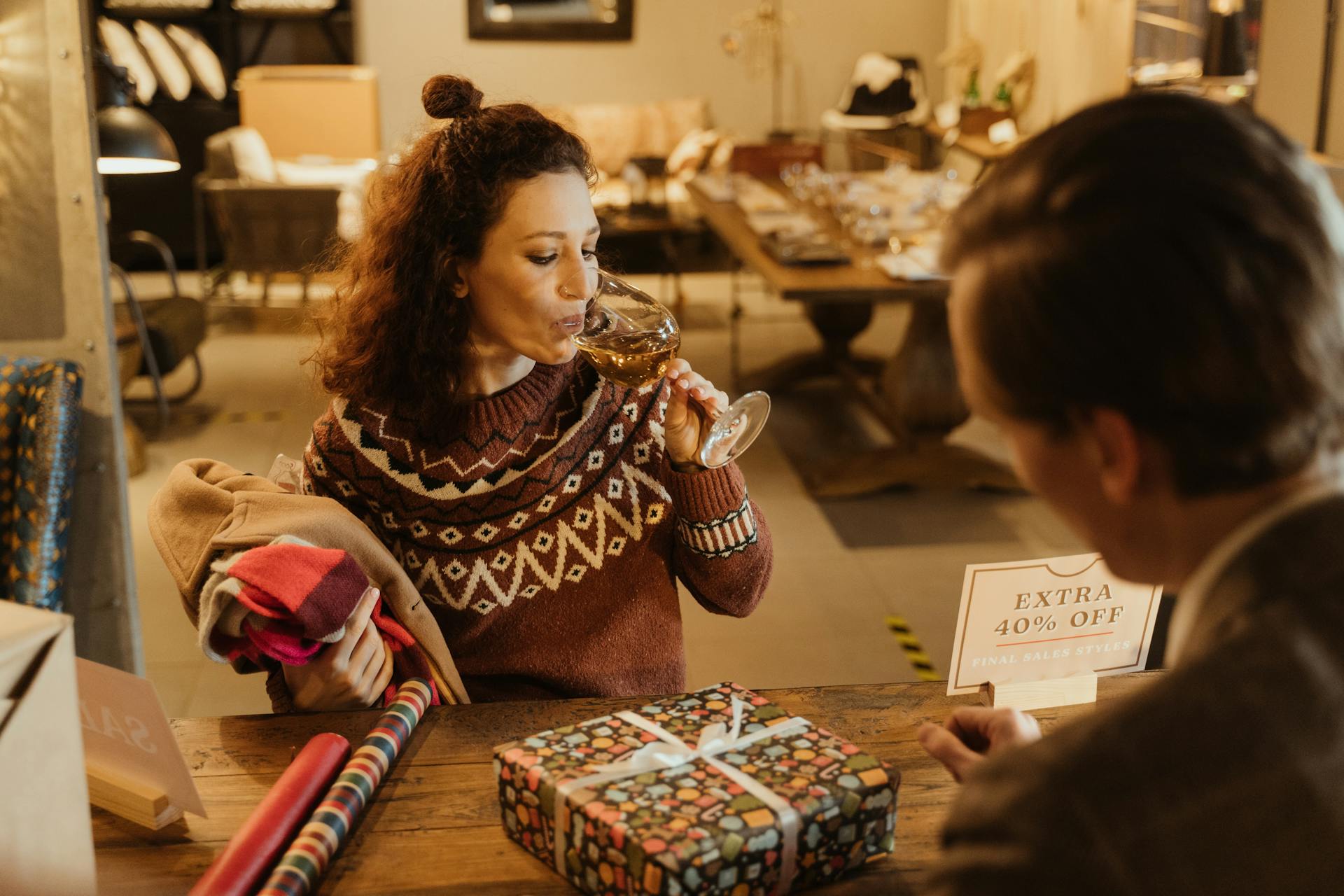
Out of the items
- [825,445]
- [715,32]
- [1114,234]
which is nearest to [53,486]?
[1114,234]

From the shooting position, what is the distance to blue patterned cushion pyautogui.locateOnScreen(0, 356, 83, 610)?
7.86 ft

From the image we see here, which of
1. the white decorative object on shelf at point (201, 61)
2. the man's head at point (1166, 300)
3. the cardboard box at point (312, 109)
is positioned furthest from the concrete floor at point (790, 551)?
the white decorative object on shelf at point (201, 61)

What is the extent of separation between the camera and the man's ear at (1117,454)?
2.19 feet

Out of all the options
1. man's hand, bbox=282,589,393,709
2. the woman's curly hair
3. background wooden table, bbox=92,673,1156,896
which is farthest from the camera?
the woman's curly hair

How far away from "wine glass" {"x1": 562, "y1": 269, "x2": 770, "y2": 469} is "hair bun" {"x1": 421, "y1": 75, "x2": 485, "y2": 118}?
1.08 ft

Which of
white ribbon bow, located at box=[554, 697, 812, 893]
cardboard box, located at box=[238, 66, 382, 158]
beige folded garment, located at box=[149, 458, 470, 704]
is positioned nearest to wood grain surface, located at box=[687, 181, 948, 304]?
beige folded garment, located at box=[149, 458, 470, 704]

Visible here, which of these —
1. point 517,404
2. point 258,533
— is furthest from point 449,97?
point 258,533

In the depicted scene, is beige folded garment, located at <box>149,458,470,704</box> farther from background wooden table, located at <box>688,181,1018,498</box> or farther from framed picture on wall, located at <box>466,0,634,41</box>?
framed picture on wall, located at <box>466,0,634,41</box>

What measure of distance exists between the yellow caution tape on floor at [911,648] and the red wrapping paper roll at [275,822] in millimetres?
2361

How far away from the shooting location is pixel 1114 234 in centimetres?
64

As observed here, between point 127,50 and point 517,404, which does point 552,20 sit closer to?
point 127,50

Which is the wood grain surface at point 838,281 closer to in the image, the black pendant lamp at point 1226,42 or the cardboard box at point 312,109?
the black pendant lamp at point 1226,42

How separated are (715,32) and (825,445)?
498 cm

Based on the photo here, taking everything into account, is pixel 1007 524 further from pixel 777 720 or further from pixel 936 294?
pixel 777 720
